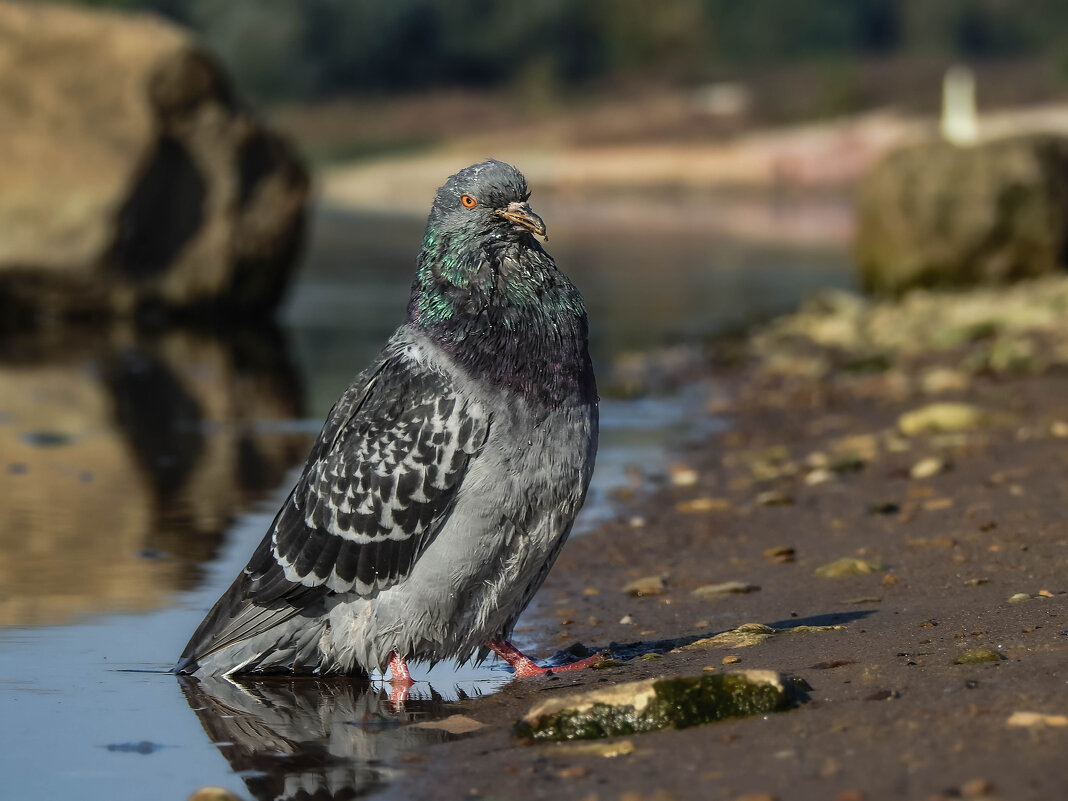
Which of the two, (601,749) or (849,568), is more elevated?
(601,749)

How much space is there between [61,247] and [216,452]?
280 inches

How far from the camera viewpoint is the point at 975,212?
17688mm

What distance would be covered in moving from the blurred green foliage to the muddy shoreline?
43.7 m

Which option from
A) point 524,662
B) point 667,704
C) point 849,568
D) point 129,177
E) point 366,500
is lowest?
point 849,568

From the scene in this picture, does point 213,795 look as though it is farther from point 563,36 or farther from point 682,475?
point 563,36

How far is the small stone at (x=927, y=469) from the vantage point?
28.6 feet

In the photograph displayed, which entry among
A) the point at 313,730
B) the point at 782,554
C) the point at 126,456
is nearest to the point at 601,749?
the point at 313,730

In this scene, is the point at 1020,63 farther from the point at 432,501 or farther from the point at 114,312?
the point at 432,501

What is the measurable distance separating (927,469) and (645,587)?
2.27m

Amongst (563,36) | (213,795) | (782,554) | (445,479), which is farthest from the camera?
(563,36)

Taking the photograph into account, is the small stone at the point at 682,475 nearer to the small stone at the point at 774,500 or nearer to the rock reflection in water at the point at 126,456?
the small stone at the point at 774,500

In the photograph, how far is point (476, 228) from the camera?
5.87 m

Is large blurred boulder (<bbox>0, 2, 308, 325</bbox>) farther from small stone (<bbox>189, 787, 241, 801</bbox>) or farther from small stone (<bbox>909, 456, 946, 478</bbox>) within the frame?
small stone (<bbox>189, 787, 241, 801</bbox>)

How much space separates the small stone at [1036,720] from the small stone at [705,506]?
4.38m
